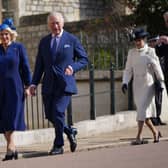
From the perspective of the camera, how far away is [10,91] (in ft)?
29.4

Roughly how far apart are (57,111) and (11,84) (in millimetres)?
711

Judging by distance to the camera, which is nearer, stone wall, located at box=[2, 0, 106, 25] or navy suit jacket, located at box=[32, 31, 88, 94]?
navy suit jacket, located at box=[32, 31, 88, 94]

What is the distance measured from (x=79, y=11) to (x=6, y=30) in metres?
18.5

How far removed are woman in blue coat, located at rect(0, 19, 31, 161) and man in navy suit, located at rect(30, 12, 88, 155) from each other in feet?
0.79

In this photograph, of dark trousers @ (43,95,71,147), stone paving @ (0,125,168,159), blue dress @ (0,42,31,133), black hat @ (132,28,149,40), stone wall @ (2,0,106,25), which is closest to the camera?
blue dress @ (0,42,31,133)

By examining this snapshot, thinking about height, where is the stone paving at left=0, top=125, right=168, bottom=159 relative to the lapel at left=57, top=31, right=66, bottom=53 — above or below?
below

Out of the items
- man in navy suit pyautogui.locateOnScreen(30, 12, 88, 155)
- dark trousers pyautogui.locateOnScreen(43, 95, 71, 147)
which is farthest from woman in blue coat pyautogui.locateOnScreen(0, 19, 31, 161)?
dark trousers pyautogui.locateOnScreen(43, 95, 71, 147)

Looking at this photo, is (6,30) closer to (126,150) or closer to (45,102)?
(45,102)

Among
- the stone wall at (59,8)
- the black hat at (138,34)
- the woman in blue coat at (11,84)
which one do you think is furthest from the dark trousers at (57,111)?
the stone wall at (59,8)

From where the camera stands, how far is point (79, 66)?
921 cm

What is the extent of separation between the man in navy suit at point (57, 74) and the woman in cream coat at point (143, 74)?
1.27 m

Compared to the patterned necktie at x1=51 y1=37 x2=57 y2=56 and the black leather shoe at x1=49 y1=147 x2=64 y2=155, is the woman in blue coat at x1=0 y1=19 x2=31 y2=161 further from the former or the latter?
the black leather shoe at x1=49 y1=147 x2=64 y2=155

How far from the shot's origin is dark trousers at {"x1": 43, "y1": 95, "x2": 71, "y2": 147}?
29.8 ft

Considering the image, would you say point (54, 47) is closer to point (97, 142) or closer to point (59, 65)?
point (59, 65)
